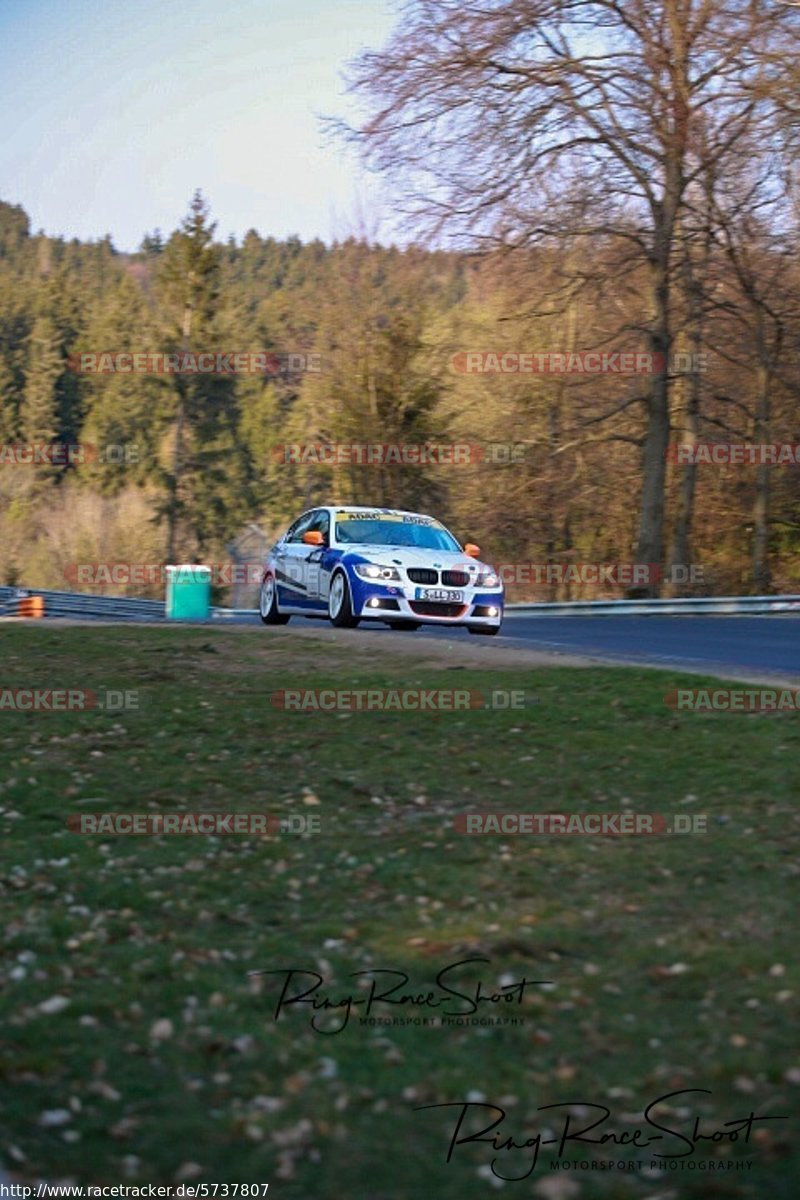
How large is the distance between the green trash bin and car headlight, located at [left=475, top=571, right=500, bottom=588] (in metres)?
9.54

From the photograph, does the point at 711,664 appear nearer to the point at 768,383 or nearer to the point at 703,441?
the point at 768,383

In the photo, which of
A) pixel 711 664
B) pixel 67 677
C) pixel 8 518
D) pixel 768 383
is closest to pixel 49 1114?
pixel 67 677

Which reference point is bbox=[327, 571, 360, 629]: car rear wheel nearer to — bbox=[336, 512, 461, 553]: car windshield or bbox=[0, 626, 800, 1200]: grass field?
bbox=[336, 512, 461, 553]: car windshield

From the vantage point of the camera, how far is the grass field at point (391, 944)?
463cm

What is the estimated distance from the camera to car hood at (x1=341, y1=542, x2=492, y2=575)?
17219mm

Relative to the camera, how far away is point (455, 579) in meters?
17.4

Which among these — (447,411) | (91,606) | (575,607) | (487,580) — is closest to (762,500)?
(575,607)

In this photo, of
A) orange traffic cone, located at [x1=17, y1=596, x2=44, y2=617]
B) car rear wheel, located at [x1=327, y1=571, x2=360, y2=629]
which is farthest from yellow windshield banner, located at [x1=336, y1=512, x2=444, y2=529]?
orange traffic cone, located at [x1=17, y1=596, x2=44, y2=617]

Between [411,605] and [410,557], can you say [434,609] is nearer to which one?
[411,605]

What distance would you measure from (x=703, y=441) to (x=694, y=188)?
1029cm

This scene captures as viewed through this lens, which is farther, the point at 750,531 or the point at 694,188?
the point at 750,531

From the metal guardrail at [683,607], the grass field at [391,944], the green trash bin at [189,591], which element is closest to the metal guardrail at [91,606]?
the green trash bin at [189,591]

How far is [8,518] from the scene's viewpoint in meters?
62.7

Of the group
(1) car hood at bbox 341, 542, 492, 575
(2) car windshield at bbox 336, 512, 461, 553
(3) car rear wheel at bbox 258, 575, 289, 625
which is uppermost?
(2) car windshield at bbox 336, 512, 461, 553
